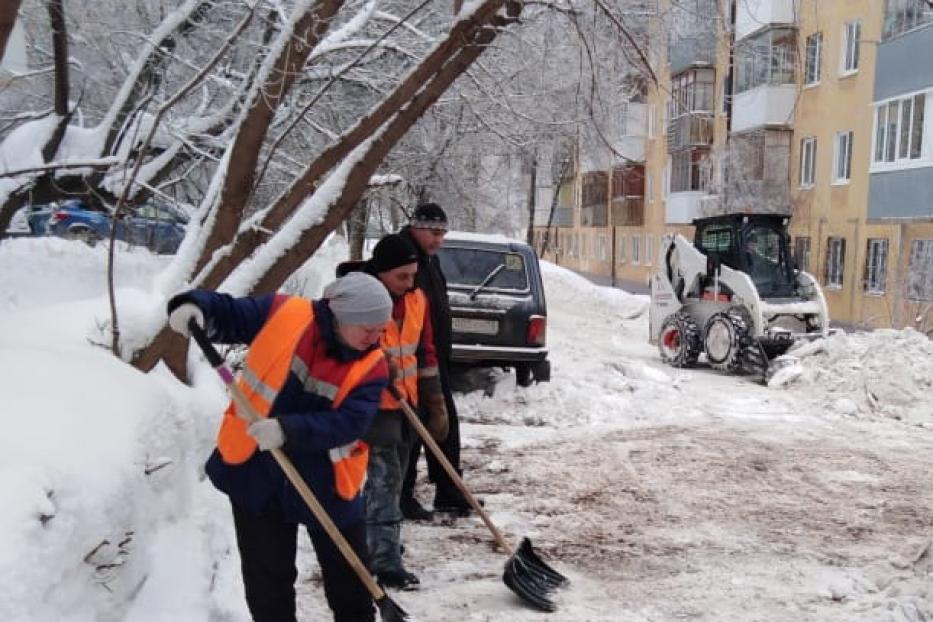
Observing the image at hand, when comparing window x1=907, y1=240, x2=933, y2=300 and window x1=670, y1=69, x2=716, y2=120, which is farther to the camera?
window x1=670, y1=69, x2=716, y2=120

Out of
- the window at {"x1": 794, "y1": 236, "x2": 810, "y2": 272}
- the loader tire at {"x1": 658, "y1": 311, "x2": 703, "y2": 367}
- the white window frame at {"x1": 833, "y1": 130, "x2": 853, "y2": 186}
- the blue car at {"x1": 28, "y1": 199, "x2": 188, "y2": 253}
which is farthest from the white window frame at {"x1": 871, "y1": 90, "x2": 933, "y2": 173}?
the blue car at {"x1": 28, "y1": 199, "x2": 188, "y2": 253}

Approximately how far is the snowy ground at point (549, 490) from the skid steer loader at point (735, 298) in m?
1.30

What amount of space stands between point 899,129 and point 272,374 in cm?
1789

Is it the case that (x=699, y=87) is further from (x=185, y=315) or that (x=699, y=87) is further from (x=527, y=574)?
(x=185, y=315)

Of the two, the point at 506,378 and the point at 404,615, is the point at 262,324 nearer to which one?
the point at 404,615

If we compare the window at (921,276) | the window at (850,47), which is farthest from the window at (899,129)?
the window at (850,47)

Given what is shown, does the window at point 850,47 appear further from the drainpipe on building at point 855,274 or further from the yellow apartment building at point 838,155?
the drainpipe on building at point 855,274

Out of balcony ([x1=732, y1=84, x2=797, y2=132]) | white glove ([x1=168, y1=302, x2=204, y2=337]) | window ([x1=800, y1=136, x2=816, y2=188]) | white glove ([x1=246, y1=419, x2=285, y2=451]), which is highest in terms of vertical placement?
balcony ([x1=732, y1=84, x2=797, y2=132])

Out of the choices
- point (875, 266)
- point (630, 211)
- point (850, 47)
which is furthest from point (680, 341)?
point (630, 211)

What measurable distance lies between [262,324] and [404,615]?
1260 millimetres

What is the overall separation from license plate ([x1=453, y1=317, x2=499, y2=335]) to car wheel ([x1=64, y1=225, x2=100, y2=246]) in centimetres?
488

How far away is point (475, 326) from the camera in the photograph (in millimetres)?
8484

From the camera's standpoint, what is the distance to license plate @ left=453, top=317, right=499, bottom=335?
27.8 feet

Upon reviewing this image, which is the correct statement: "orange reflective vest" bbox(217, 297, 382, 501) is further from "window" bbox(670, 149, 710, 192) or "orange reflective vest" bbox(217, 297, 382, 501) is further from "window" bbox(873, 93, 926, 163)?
"window" bbox(670, 149, 710, 192)
